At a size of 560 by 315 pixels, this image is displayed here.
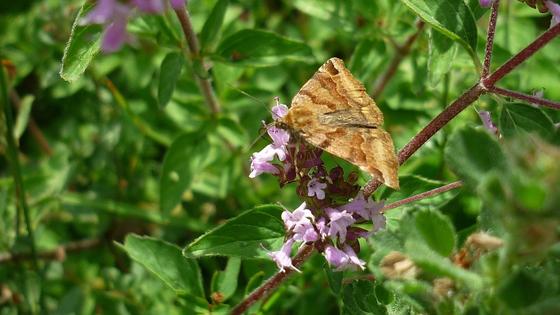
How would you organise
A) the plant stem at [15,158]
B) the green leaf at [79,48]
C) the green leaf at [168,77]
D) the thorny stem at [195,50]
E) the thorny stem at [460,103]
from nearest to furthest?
the thorny stem at [460,103], the green leaf at [79,48], the thorny stem at [195,50], the green leaf at [168,77], the plant stem at [15,158]

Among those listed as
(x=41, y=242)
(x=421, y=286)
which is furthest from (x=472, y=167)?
(x=41, y=242)

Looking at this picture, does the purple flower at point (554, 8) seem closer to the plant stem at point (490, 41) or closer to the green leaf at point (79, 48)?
the plant stem at point (490, 41)

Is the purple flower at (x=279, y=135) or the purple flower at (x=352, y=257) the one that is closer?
the purple flower at (x=352, y=257)

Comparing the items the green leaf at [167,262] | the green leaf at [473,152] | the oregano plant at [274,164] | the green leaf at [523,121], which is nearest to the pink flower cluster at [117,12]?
the oregano plant at [274,164]

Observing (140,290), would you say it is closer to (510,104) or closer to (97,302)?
(97,302)

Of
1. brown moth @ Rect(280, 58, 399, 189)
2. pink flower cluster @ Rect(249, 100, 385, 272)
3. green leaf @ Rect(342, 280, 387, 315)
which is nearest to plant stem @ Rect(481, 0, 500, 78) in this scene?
brown moth @ Rect(280, 58, 399, 189)

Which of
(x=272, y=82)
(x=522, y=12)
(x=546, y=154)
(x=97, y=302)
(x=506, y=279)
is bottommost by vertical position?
(x=97, y=302)
